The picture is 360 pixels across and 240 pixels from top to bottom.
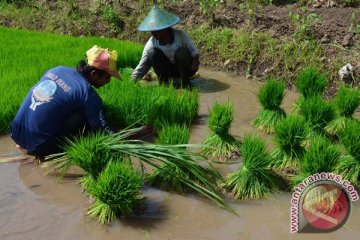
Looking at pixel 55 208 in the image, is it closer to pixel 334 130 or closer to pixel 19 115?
pixel 19 115

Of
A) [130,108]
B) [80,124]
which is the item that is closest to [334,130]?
[130,108]

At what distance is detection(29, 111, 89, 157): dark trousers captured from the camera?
3881mm

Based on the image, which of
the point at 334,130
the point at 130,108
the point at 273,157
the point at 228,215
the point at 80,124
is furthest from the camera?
the point at 130,108

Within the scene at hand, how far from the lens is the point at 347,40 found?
5664mm

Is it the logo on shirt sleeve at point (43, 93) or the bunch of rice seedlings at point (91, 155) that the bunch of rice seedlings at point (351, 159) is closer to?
the bunch of rice seedlings at point (91, 155)

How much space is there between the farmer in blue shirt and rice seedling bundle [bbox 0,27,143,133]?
803 millimetres

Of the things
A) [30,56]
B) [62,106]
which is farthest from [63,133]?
[30,56]

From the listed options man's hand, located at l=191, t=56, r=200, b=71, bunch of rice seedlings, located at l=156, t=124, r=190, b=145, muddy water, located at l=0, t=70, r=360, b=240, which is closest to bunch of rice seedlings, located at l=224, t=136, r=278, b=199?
muddy water, located at l=0, t=70, r=360, b=240

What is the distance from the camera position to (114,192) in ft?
10.1

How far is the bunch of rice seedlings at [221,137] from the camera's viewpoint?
3.90 metres

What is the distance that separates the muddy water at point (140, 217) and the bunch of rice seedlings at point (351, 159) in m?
0.25

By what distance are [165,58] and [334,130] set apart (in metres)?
2.16

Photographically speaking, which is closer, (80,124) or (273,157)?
(273,157)

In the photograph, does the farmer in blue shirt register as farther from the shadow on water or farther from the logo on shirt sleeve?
the shadow on water
